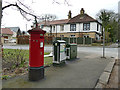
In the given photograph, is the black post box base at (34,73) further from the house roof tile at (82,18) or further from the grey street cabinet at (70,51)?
the house roof tile at (82,18)

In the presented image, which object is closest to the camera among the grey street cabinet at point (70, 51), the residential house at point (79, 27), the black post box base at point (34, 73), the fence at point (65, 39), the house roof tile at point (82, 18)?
the black post box base at point (34, 73)

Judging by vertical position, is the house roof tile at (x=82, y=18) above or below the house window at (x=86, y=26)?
above

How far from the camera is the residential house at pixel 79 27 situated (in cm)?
2859

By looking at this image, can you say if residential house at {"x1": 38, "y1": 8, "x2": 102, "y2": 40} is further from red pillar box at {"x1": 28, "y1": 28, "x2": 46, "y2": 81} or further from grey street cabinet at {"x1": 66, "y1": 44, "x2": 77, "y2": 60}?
red pillar box at {"x1": 28, "y1": 28, "x2": 46, "y2": 81}

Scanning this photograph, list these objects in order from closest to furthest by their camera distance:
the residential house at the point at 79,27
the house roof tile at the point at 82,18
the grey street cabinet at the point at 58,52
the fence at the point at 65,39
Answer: the grey street cabinet at the point at 58,52
the fence at the point at 65,39
the residential house at the point at 79,27
the house roof tile at the point at 82,18

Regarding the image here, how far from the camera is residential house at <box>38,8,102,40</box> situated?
28.6 m

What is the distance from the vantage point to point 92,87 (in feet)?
10.7

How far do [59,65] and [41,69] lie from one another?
191 centimetres

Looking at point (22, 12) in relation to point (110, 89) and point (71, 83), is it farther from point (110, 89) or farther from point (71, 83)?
point (110, 89)

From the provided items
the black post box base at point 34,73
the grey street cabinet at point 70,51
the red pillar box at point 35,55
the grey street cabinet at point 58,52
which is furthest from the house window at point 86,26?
the black post box base at point 34,73

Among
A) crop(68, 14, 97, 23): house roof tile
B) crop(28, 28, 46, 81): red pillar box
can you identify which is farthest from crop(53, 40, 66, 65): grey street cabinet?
crop(68, 14, 97, 23): house roof tile

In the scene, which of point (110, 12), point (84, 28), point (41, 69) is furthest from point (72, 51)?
point (110, 12)

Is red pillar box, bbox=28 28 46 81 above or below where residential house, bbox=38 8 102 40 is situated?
below

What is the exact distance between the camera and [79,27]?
1204 inches
